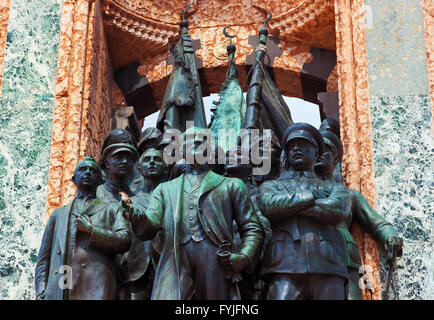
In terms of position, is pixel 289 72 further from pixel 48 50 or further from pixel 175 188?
pixel 175 188

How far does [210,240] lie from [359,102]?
110 inches

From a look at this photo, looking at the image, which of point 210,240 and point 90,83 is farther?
point 90,83

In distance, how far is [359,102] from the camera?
9.88 m

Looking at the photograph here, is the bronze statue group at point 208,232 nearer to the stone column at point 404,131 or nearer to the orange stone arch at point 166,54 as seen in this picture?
the stone column at point 404,131

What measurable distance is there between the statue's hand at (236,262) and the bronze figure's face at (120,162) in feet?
5.27

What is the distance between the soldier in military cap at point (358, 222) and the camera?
823cm

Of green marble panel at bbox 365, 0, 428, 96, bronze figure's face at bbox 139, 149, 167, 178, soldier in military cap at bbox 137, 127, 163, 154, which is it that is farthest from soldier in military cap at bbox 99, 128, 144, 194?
green marble panel at bbox 365, 0, 428, 96

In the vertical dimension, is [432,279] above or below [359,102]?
below

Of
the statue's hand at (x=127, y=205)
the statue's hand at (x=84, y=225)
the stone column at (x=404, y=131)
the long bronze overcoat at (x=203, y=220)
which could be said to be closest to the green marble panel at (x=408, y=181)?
the stone column at (x=404, y=131)

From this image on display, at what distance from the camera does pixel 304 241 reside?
788 cm

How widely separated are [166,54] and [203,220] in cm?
434

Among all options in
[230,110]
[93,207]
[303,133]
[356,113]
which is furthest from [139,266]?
[356,113]

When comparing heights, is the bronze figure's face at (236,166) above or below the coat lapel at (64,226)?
above

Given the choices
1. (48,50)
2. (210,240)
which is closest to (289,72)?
(48,50)
